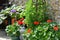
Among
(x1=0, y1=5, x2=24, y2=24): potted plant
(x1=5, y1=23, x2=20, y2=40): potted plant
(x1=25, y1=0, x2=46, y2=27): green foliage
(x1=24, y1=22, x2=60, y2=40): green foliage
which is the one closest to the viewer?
(x1=24, y1=22, x2=60, y2=40): green foliage

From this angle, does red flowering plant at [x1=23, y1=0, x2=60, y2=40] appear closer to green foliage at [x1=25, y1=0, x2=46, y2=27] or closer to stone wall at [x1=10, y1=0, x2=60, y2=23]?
green foliage at [x1=25, y1=0, x2=46, y2=27]

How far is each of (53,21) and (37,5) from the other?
1.72 feet

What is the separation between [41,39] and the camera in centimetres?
466

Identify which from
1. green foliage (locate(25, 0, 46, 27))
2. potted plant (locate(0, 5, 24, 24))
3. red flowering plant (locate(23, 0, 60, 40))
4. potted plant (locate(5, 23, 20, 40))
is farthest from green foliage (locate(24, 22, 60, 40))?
potted plant (locate(0, 5, 24, 24))

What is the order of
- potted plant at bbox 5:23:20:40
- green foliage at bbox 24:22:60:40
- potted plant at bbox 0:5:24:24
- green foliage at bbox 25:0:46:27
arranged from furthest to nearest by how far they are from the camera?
potted plant at bbox 0:5:24:24 < potted plant at bbox 5:23:20:40 < green foliage at bbox 25:0:46:27 < green foliage at bbox 24:22:60:40

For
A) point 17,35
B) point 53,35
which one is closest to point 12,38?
point 17,35

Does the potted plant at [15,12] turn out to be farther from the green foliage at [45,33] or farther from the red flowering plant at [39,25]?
the green foliage at [45,33]

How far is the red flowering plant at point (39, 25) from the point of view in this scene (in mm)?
4629

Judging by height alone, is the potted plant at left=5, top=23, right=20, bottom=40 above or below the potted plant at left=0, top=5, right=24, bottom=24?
below

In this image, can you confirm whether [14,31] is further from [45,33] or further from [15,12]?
[45,33]

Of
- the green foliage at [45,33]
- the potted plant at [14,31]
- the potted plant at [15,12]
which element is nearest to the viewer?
the green foliage at [45,33]

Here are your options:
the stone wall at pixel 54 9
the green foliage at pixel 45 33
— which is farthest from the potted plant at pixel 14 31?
the stone wall at pixel 54 9

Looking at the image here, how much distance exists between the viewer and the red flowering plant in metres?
4.63

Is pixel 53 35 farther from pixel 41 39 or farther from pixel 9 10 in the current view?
pixel 9 10
